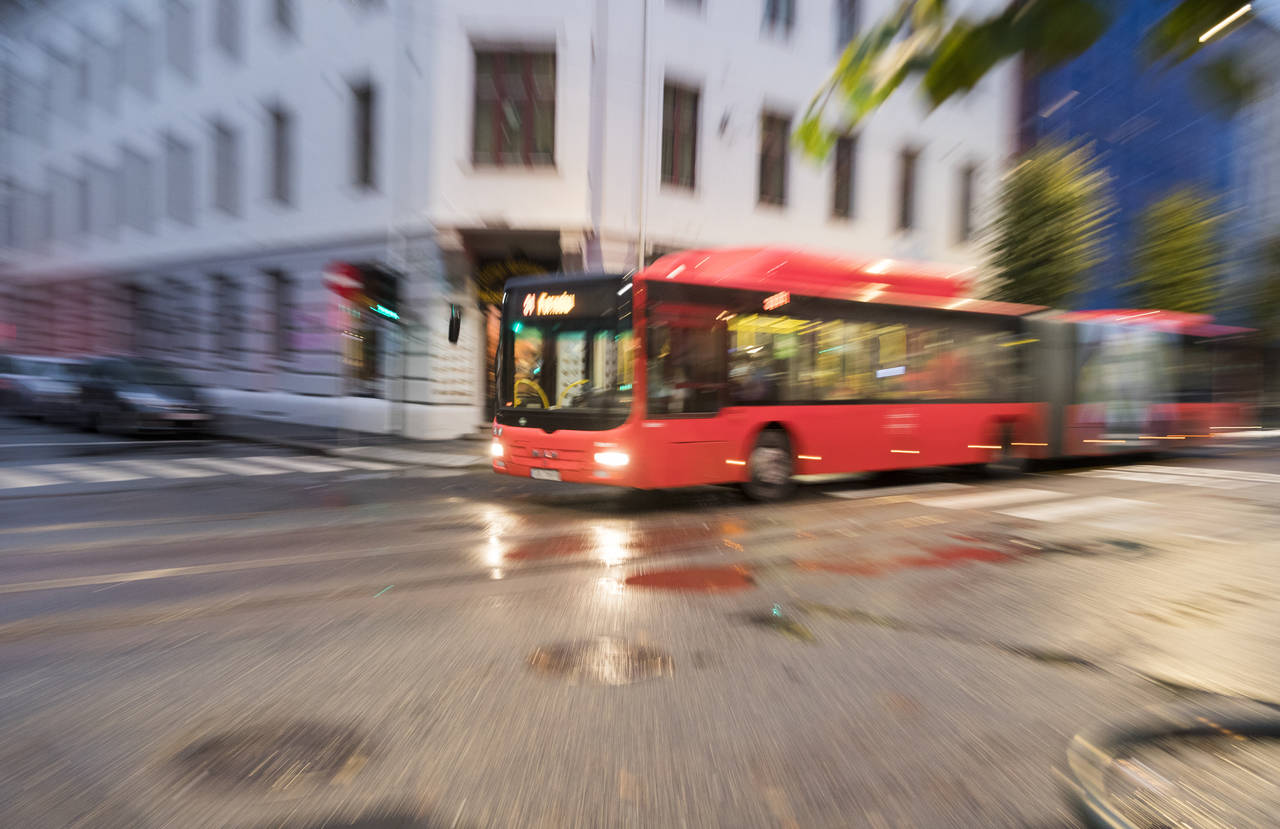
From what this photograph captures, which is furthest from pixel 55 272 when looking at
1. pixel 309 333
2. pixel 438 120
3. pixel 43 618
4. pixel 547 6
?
pixel 43 618

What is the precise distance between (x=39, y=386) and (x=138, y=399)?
14.3ft

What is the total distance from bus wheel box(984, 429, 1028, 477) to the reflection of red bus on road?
0.16ft

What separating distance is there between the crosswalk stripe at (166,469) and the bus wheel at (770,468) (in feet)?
26.5

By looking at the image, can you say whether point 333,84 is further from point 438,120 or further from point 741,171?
point 741,171

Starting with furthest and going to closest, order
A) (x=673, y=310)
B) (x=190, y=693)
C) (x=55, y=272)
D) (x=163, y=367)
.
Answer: (x=55, y=272) < (x=163, y=367) < (x=673, y=310) < (x=190, y=693)

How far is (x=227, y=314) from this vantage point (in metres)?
23.7

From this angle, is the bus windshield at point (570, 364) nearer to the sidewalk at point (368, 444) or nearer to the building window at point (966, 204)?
the sidewalk at point (368, 444)

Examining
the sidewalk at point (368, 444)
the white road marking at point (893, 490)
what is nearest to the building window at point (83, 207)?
the sidewalk at point (368, 444)

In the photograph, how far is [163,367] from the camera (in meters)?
17.2

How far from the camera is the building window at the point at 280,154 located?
2141 cm

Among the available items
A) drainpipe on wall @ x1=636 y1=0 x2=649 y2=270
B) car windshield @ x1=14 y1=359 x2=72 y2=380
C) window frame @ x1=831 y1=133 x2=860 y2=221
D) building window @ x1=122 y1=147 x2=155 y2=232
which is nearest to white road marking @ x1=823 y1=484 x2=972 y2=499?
drainpipe on wall @ x1=636 y1=0 x2=649 y2=270

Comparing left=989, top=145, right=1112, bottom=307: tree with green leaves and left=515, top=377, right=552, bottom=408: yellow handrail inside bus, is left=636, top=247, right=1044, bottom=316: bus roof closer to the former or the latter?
left=515, top=377, right=552, bottom=408: yellow handrail inside bus

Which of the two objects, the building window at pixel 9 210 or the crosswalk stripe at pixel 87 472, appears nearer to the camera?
the crosswalk stripe at pixel 87 472

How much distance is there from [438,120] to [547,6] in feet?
11.1
